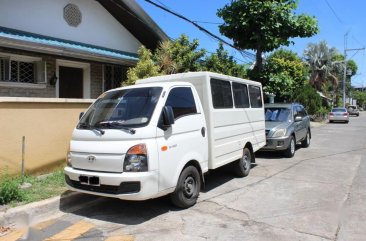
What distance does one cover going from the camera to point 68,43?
10836 millimetres

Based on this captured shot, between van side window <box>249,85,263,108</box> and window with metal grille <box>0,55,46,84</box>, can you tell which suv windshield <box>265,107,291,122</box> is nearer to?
van side window <box>249,85,263,108</box>

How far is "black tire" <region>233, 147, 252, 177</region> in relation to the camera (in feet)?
27.6

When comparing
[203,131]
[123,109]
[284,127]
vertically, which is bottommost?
[284,127]

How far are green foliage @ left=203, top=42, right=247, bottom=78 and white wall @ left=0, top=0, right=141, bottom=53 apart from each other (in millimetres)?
2902

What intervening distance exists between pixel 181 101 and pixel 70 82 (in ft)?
22.1

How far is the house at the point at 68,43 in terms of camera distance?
9.85m

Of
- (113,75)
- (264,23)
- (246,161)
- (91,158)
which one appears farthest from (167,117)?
(264,23)

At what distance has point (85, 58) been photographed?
10617 mm

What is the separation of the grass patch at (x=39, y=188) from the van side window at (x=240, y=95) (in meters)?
3.93

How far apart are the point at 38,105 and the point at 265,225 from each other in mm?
5148

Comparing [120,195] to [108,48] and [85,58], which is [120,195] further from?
[108,48]

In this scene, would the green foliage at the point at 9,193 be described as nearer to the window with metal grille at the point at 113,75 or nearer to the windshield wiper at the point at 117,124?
the windshield wiper at the point at 117,124

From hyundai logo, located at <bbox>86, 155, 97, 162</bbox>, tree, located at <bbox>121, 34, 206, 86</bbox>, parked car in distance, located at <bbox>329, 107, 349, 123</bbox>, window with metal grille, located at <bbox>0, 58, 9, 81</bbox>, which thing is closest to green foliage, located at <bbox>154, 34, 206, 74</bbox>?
tree, located at <bbox>121, 34, 206, 86</bbox>

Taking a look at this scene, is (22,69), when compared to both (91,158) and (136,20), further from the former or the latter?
(91,158)
